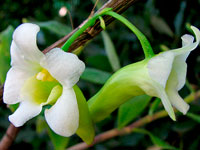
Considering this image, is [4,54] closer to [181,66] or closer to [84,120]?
[84,120]

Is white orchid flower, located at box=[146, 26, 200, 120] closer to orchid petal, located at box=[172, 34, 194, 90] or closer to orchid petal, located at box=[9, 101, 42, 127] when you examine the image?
orchid petal, located at box=[172, 34, 194, 90]

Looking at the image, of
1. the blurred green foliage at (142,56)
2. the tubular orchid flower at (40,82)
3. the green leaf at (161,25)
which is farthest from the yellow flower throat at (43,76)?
the green leaf at (161,25)

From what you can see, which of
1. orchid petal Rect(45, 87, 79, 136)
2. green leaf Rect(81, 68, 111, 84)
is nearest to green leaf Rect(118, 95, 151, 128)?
green leaf Rect(81, 68, 111, 84)

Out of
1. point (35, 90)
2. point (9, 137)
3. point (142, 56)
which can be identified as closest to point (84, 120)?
point (35, 90)

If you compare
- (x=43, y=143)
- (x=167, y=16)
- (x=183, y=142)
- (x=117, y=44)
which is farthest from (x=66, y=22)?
(x=183, y=142)

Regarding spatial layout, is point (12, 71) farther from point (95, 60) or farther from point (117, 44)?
point (117, 44)
